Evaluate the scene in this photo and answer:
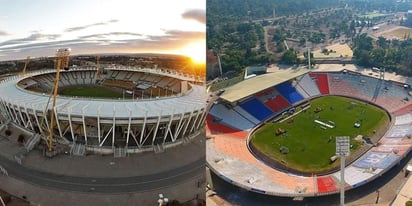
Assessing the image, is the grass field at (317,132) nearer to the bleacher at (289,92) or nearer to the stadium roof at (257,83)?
the bleacher at (289,92)

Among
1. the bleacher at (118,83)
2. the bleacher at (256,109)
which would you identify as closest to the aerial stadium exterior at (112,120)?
the bleacher at (256,109)

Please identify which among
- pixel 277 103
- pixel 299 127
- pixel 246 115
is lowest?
pixel 299 127

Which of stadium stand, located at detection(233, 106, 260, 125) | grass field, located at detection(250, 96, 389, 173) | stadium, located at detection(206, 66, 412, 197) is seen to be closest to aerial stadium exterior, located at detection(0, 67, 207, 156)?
stadium, located at detection(206, 66, 412, 197)

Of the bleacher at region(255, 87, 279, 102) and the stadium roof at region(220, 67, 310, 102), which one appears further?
the bleacher at region(255, 87, 279, 102)

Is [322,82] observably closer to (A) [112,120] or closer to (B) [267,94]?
(B) [267,94]

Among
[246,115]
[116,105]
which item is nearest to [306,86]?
[246,115]

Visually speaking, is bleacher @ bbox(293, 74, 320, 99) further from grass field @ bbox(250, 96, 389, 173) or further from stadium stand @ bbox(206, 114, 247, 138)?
stadium stand @ bbox(206, 114, 247, 138)
